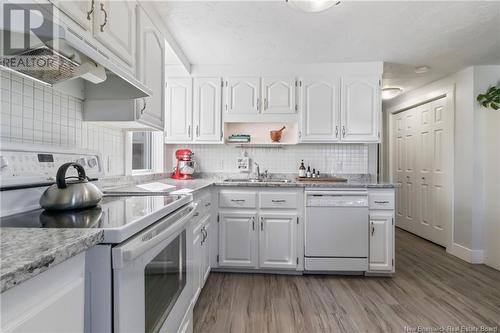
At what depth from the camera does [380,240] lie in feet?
8.14

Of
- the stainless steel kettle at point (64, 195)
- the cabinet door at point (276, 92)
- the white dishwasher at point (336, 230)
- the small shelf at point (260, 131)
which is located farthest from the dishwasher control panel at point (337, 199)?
the stainless steel kettle at point (64, 195)

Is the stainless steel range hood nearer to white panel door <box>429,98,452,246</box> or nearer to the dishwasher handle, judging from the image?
the dishwasher handle

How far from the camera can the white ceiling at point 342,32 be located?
6.27ft

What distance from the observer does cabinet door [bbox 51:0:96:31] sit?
98 centimetres

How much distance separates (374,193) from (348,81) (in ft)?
4.19

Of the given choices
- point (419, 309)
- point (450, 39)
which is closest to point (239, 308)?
point (419, 309)

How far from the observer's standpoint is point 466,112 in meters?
3.01

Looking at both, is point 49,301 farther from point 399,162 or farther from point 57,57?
point 399,162

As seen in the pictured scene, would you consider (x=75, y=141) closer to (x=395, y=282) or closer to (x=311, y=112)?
(x=311, y=112)

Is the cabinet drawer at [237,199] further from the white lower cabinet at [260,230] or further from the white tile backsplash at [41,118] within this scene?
the white tile backsplash at [41,118]

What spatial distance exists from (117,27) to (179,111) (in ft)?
5.21

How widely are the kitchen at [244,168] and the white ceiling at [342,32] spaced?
2 centimetres

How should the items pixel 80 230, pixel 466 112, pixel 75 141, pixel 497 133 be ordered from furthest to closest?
pixel 466 112 → pixel 497 133 → pixel 75 141 → pixel 80 230

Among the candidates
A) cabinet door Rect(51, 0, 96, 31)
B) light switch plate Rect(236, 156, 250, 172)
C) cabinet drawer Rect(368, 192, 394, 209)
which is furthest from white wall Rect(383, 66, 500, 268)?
cabinet door Rect(51, 0, 96, 31)
